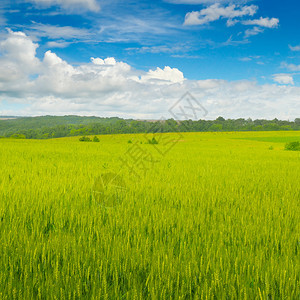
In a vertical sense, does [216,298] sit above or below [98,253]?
below

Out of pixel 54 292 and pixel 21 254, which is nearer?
pixel 54 292

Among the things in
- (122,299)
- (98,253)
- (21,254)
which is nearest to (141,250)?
(98,253)

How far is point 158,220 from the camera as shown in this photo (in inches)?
133

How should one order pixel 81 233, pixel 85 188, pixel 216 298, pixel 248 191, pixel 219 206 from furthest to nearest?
1. pixel 248 191
2. pixel 85 188
3. pixel 219 206
4. pixel 81 233
5. pixel 216 298

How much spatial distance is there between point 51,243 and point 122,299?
1.12 m

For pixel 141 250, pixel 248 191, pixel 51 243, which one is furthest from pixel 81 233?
pixel 248 191

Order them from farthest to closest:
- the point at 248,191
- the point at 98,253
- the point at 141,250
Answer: the point at 248,191, the point at 141,250, the point at 98,253

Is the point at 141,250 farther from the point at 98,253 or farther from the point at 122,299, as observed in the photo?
the point at 122,299

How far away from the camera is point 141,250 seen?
97.4 inches

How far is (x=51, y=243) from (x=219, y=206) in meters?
2.94

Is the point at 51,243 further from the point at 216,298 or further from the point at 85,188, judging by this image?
the point at 85,188

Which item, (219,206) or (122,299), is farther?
(219,206)

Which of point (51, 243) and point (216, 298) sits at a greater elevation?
point (51, 243)

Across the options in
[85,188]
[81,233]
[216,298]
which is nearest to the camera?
[216,298]
